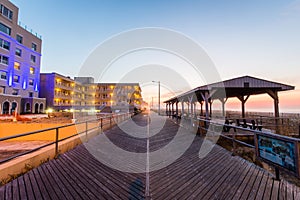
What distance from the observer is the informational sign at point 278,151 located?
2791 millimetres

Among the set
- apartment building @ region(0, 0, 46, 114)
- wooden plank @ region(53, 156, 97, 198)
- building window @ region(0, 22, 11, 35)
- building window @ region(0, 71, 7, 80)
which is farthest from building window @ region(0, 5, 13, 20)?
wooden plank @ region(53, 156, 97, 198)

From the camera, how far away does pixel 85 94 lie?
2334 inches

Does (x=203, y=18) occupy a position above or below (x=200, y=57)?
above

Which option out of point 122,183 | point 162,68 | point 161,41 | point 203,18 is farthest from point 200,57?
point 122,183

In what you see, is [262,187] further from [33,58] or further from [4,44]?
[33,58]

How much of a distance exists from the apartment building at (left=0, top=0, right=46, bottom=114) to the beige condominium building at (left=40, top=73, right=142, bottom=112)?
19.2ft

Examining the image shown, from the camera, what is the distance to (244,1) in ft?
43.9

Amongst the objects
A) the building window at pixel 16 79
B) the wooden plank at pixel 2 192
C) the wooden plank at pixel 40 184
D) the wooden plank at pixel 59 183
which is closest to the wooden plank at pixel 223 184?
the wooden plank at pixel 59 183

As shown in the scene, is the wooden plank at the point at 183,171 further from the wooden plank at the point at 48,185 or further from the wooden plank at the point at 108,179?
the wooden plank at the point at 48,185

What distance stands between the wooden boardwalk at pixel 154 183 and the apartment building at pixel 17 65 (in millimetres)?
31217

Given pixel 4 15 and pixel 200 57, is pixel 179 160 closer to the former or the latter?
pixel 200 57

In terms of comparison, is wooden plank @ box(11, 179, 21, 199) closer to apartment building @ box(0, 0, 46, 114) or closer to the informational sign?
the informational sign

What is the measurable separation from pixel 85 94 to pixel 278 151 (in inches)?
2496

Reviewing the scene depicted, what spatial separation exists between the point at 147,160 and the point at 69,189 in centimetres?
244
